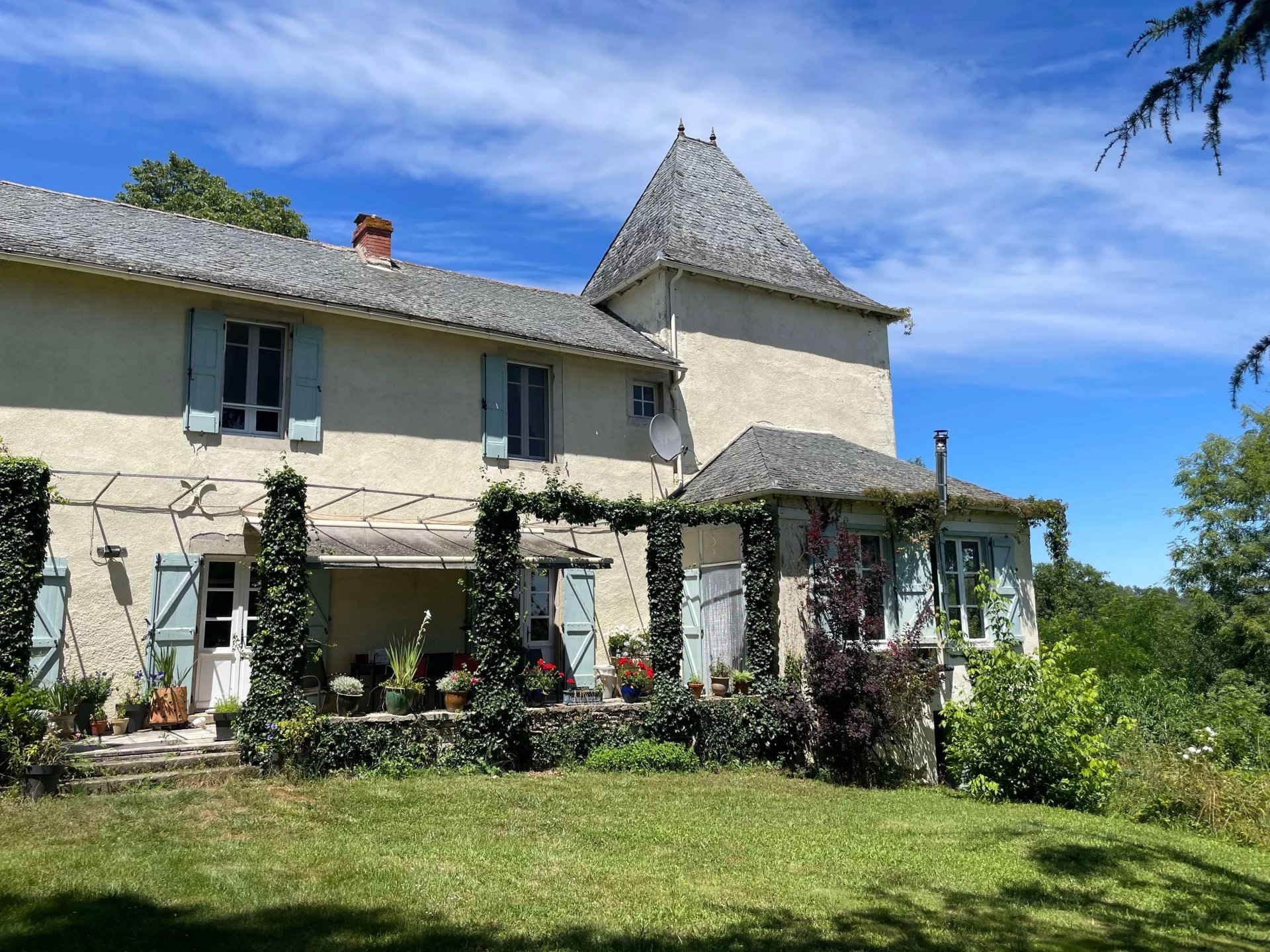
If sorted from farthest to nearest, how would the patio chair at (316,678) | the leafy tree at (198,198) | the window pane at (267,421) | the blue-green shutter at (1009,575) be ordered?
the leafy tree at (198,198)
the blue-green shutter at (1009,575)
the window pane at (267,421)
the patio chair at (316,678)

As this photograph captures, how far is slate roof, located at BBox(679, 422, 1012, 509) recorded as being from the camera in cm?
1538

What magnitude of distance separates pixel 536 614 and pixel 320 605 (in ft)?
13.1

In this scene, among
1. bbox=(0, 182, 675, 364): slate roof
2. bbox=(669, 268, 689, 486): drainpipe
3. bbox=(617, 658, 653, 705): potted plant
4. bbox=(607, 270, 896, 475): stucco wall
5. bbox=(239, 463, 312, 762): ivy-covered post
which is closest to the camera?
bbox=(239, 463, 312, 762): ivy-covered post

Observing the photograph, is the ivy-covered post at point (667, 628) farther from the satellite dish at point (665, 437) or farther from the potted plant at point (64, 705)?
the potted plant at point (64, 705)

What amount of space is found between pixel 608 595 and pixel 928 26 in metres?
11.6

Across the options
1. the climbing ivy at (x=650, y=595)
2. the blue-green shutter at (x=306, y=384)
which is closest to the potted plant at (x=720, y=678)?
the climbing ivy at (x=650, y=595)

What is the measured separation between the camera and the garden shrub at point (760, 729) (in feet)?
46.8

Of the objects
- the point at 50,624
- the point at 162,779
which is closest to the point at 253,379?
the point at 50,624

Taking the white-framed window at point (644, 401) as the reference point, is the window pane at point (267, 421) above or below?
below

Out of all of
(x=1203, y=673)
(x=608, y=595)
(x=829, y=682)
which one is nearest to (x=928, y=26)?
(x=829, y=682)

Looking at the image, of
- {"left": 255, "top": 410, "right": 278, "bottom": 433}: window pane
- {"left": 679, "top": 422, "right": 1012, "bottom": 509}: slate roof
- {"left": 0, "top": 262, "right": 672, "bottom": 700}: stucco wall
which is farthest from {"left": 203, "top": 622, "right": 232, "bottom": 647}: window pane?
{"left": 679, "top": 422, "right": 1012, "bottom": 509}: slate roof

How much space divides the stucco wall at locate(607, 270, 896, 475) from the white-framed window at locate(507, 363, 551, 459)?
3.06m

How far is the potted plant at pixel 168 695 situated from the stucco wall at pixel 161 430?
399mm

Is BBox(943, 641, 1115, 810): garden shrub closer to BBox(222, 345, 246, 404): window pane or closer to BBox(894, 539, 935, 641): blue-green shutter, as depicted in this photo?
BBox(894, 539, 935, 641): blue-green shutter
